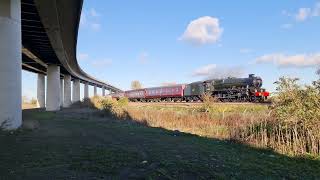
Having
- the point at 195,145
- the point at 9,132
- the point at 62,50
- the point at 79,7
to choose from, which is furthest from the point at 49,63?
the point at 195,145

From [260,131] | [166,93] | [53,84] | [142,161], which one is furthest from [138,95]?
[142,161]

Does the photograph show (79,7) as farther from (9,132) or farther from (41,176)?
(41,176)

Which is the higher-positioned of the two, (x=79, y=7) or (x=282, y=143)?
(x=79, y=7)

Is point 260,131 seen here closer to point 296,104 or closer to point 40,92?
point 296,104

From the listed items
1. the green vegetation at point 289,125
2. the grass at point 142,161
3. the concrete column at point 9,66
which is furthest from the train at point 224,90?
the grass at point 142,161

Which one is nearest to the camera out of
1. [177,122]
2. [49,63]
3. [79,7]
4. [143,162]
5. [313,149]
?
[143,162]

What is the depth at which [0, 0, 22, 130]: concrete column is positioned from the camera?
19234 millimetres

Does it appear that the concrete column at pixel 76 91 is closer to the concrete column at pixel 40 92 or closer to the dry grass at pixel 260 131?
the concrete column at pixel 40 92

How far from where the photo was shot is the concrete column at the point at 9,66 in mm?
19234

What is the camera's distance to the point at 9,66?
19484 mm

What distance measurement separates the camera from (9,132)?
18016 mm

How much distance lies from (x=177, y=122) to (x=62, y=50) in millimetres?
17809

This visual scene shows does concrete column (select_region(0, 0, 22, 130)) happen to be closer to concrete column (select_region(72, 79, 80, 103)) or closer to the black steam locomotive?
the black steam locomotive

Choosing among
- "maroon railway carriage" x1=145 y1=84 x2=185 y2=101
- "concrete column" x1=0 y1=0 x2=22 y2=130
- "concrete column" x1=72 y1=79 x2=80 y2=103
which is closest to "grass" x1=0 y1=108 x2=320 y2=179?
"concrete column" x1=0 y1=0 x2=22 y2=130
